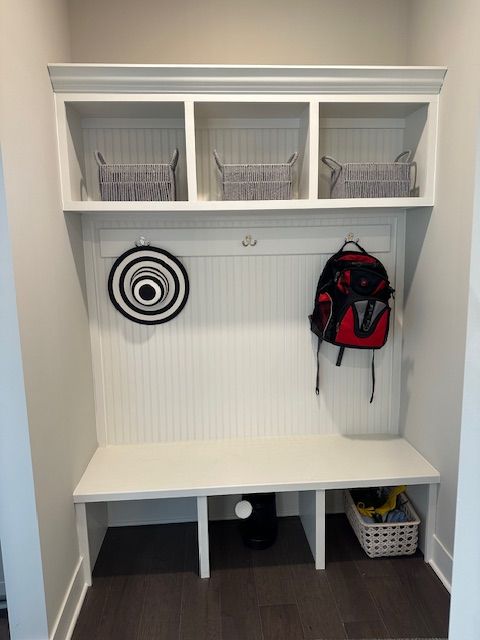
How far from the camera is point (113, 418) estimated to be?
238cm

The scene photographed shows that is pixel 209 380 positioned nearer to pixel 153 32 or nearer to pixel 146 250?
pixel 146 250

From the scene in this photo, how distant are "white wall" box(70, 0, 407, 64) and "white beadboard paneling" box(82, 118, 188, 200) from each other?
0.27m

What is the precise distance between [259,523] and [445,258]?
4.79ft

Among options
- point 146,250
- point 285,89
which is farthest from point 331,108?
point 146,250

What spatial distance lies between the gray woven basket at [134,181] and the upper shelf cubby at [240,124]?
0.02 metres

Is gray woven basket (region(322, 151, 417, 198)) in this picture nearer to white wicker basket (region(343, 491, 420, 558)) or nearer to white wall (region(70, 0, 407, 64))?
white wall (region(70, 0, 407, 64))

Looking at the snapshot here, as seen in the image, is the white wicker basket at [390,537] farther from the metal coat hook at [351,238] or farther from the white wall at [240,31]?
the white wall at [240,31]

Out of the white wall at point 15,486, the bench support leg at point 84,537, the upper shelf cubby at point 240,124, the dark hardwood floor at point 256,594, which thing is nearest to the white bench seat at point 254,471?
the bench support leg at point 84,537

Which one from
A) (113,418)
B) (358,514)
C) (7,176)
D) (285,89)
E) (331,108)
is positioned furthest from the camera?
(113,418)

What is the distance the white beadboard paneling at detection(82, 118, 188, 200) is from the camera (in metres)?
2.15

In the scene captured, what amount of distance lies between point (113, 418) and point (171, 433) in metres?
0.30

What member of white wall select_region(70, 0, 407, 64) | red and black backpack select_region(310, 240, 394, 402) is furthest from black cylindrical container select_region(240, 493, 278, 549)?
white wall select_region(70, 0, 407, 64)

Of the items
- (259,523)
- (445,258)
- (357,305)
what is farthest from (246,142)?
(259,523)

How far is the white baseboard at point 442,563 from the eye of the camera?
1.96 m
